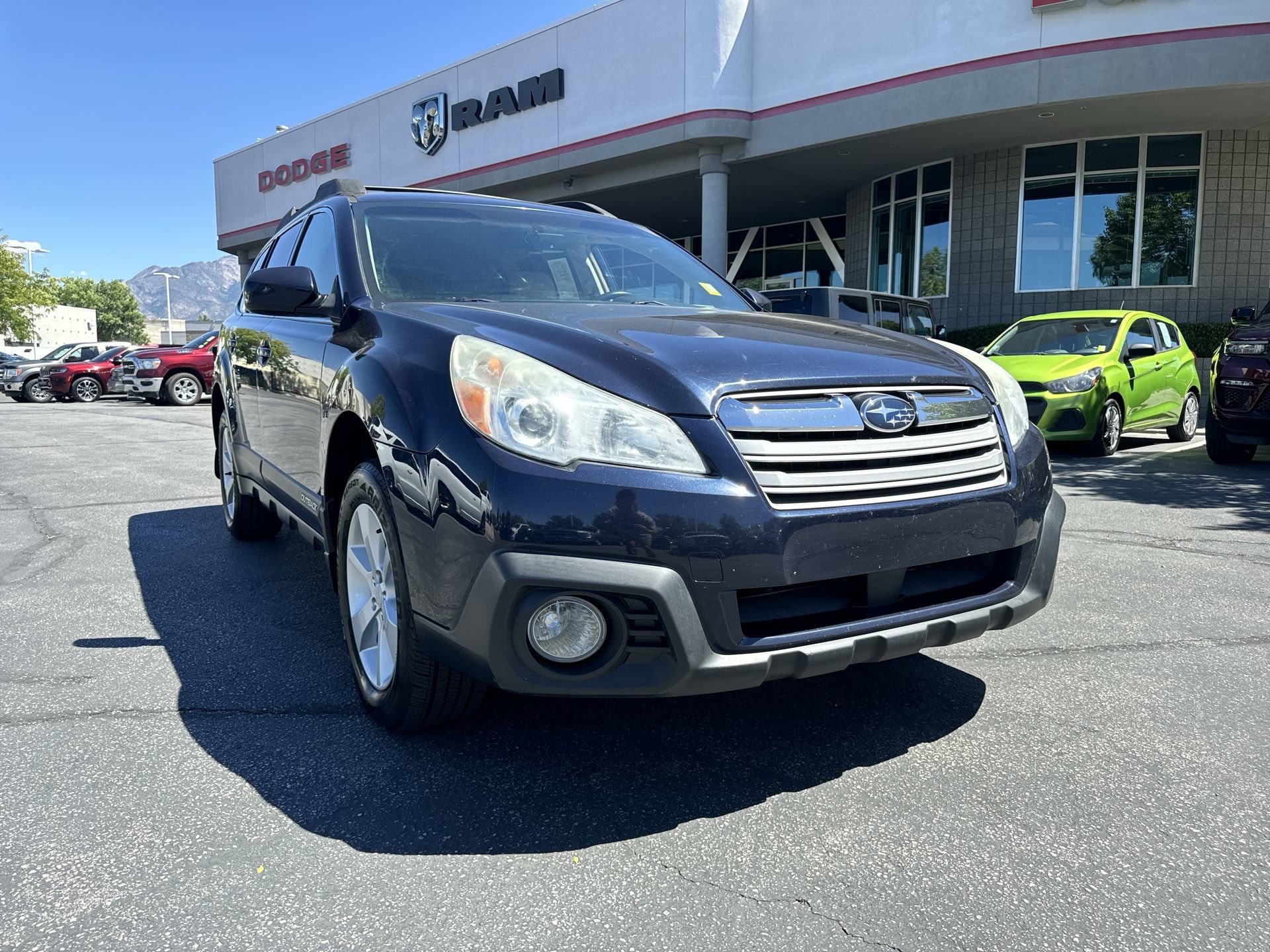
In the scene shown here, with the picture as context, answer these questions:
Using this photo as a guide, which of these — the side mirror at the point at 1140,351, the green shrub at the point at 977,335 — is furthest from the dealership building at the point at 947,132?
the side mirror at the point at 1140,351

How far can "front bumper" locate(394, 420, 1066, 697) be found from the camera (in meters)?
2.09

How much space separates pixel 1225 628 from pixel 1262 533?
230 cm

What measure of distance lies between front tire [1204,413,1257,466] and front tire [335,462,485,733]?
27.0 ft

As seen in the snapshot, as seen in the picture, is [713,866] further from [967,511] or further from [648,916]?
[967,511]

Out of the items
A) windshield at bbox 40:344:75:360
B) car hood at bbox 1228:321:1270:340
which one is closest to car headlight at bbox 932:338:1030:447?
car hood at bbox 1228:321:1270:340

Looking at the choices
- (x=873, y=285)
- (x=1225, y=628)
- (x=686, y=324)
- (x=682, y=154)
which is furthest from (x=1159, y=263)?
(x=686, y=324)

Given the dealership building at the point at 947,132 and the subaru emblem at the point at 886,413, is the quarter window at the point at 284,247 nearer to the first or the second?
the subaru emblem at the point at 886,413

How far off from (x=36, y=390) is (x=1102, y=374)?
2385 centimetres

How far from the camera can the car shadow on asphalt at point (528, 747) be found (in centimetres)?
225

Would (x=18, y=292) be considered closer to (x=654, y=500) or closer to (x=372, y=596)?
(x=372, y=596)

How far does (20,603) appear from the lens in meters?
4.11

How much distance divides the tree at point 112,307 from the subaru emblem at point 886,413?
13427cm

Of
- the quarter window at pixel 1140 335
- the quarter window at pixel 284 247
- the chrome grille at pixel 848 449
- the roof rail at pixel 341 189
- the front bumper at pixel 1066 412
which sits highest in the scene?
the roof rail at pixel 341 189

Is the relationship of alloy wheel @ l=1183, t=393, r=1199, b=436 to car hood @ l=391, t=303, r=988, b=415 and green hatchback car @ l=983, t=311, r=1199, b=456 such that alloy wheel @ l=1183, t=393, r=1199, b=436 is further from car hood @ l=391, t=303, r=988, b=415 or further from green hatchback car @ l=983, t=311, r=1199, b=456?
car hood @ l=391, t=303, r=988, b=415
